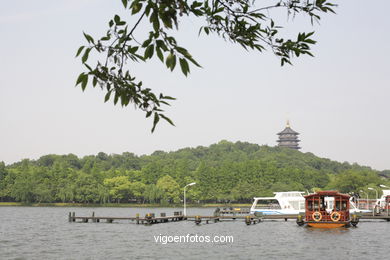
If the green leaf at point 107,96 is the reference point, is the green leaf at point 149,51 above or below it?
above

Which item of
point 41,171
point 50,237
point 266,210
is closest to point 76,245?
point 50,237

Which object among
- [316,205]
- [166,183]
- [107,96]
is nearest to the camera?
[107,96]

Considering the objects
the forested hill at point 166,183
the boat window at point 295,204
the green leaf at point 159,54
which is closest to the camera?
the green leaf at point 159,54

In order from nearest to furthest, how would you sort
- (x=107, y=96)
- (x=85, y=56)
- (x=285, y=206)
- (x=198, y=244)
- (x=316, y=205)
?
(x=85, y=56)
(x=107, y=96)
(x=198, y=244)
(x=316, y=205)
(x=285, y=206)

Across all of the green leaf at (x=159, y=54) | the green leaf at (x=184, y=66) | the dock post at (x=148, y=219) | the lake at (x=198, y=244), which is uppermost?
the green leaf at (x=159, y=54)

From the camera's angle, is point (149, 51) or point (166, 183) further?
point (166, 183)

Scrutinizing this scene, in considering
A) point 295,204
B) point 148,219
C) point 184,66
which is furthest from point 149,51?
point 295,204

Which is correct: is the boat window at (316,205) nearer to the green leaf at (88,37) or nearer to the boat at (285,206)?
the boat at (285,206)

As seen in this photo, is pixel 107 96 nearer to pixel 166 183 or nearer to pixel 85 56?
pixel 85 56

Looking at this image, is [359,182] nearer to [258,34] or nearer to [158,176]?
[158,176]

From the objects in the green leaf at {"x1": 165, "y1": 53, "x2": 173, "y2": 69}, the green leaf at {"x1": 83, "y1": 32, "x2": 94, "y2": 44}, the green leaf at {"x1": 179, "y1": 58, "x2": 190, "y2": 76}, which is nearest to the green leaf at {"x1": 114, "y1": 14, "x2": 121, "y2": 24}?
the green leaf at {"x1": 83, "y1": 32, "x2": 94, "y2": 44}

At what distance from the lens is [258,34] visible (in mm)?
6293

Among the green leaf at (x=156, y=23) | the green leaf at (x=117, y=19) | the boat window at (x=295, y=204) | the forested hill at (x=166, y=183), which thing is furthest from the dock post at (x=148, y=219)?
the forested hill at (x=166, y=183)

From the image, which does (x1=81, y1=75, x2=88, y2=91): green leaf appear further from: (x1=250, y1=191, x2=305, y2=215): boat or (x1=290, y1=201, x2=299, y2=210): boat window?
(x1=290, y1=201, x2=299, y2=210): boat window
